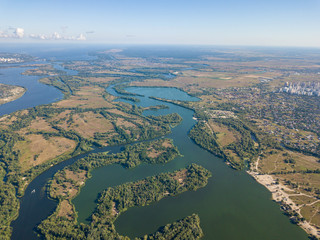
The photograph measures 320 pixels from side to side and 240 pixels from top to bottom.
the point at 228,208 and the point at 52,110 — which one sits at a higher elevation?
the point at 52,110

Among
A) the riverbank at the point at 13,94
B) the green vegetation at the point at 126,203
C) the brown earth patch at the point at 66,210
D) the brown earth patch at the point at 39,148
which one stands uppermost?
the riverbank at the point at 13,94

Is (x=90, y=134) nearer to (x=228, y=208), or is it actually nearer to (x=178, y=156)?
(x=178, y=156)

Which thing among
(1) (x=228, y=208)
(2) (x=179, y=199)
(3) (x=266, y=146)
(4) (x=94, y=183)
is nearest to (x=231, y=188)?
(1) (x=228, y=208)

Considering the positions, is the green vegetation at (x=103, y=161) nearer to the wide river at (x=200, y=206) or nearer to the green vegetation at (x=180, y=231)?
the wide river at (x=200, y=206)

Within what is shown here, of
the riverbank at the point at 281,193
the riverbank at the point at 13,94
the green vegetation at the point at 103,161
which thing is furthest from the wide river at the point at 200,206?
the riverbank at the point at 13,94

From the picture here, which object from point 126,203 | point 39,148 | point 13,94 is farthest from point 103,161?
point 13,94

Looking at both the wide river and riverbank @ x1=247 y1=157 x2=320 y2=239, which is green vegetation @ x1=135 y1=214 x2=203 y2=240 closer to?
the wide river

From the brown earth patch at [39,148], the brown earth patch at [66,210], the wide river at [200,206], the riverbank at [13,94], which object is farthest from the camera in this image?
the riverbank at [13,94]
